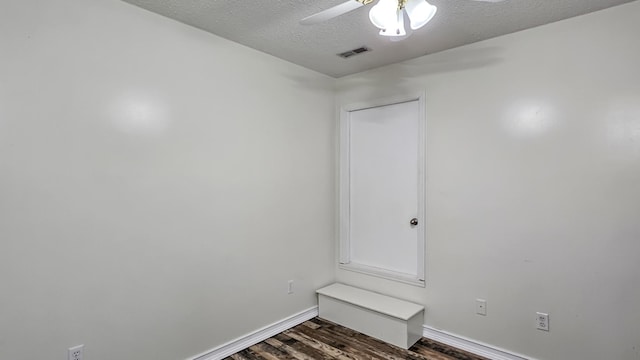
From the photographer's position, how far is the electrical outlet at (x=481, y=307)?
257 cm

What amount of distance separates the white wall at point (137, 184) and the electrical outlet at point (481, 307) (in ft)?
5.29

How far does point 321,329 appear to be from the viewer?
303 centimetres

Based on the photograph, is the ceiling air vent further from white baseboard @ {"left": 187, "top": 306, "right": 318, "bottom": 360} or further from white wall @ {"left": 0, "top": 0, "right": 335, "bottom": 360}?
white baseboard @ {"left": 187, "top": 306, "right": 318, "bottom": 360}

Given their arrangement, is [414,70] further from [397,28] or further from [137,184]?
[137,184]

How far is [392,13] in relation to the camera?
63.9 inches

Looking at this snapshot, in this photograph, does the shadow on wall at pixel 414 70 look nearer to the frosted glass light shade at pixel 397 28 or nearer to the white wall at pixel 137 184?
the white wall at pixel 137 184

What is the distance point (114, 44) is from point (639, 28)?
3.26 m

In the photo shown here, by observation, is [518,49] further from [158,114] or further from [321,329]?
[321,329]

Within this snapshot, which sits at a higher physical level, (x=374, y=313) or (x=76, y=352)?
(x=76, y=352)

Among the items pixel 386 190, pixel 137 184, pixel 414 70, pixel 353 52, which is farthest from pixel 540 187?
pixel 137 184

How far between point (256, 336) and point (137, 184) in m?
1.62

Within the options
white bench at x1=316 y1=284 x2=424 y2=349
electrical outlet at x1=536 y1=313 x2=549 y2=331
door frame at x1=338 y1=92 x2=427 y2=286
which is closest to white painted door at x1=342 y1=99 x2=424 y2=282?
door frame at x1=338 y1=92 x2=427 y2=286

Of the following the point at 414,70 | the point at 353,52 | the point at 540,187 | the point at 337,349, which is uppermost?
the point at 353,52

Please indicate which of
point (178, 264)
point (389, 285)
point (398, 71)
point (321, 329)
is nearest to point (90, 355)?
point (178, 264)
